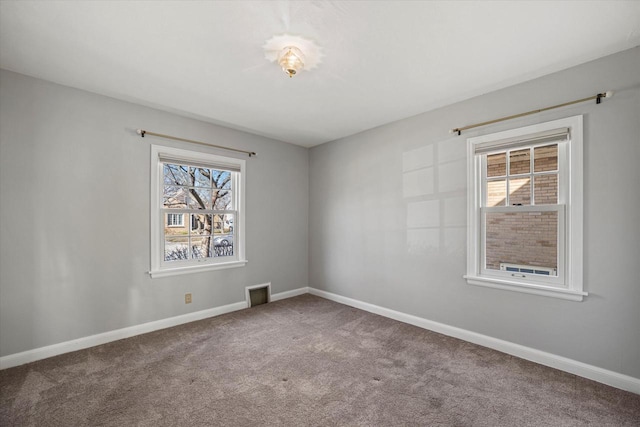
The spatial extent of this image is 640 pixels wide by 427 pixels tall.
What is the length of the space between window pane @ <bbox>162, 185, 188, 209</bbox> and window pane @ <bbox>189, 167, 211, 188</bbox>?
0.61 feet

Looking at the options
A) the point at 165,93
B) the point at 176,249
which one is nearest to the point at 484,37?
the point at 165,93

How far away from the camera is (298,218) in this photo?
481cm

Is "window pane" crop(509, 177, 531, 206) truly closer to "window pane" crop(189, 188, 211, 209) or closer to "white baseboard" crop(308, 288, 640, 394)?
"white baseboard" crop(308, 288, 640, 394)

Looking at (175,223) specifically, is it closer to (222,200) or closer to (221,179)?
(222,200)

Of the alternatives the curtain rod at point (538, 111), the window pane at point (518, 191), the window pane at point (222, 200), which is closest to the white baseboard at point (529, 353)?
the window pane at point (518, 191)

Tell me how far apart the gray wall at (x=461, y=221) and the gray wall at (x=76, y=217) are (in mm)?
1910

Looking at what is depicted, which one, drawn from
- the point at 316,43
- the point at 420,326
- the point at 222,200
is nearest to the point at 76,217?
the point at 222,200

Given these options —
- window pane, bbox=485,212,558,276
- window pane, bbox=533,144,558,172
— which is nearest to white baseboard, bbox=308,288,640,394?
window pane, bbox=485,212,558,276

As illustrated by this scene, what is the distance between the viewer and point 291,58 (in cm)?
213

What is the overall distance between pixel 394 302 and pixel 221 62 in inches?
127

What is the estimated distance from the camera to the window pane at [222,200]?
3891 millimetres

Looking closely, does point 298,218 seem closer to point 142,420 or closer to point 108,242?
point 108,242

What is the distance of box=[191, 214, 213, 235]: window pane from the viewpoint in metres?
3.68

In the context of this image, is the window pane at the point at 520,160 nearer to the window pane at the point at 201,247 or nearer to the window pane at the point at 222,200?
the window pane at the point at 222,200
